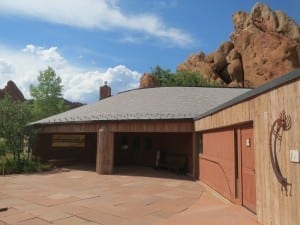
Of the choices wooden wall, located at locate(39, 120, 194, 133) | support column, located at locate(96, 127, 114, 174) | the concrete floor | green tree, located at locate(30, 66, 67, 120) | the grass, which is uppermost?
green tree, located at locate(30, 66, 67, 120)

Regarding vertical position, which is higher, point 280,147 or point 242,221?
point 280,147

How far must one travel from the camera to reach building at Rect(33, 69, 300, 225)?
4.78 m

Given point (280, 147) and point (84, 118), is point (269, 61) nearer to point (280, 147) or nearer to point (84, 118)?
point (84, 118)

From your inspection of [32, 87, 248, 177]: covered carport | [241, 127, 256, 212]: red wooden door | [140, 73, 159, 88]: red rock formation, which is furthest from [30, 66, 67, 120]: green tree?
[241, 127, 256, 212]: red wooden door

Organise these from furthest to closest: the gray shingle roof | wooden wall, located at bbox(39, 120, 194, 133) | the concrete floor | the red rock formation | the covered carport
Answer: the red rock formation
the gray shingle roof
the covered carport
wooden wall, located at bbox(39, 120, 194, 133)
the concrete floor

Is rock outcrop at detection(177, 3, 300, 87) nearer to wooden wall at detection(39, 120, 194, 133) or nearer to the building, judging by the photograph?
the building

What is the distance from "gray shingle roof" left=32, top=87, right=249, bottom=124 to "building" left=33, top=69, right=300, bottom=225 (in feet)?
0.15

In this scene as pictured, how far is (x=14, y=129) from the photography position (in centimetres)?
1584

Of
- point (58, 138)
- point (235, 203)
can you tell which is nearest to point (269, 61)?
point (58, 138)

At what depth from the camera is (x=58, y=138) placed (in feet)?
64.7

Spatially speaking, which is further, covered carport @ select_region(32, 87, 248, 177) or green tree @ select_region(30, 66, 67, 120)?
green tree @ select_region(30, 66, 67, 120)

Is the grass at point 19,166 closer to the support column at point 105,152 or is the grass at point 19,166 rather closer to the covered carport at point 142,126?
the covered carport at point 142,126

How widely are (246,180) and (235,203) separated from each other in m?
0.89

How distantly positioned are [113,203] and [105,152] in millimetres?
6420
